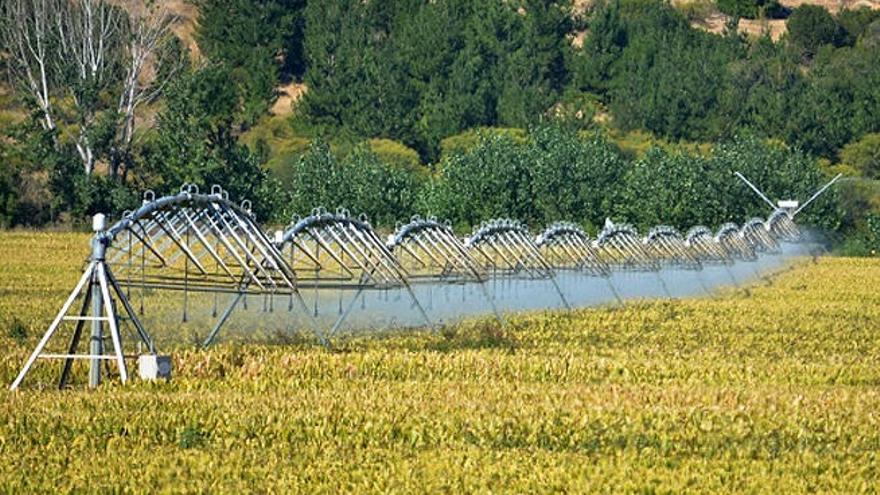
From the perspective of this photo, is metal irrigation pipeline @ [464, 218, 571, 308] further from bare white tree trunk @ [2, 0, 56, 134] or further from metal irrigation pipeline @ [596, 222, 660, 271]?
bare white tree trunk @ [2, 0, 56, 134]

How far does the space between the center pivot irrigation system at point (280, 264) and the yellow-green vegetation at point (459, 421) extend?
2.55 ft

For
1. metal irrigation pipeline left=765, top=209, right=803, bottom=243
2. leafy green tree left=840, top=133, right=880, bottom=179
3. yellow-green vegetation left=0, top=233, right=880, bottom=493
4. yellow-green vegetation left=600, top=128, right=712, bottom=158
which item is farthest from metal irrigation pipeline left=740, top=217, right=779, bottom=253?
yellow-green vegetation left=0, top=233, right=880, bottom=493

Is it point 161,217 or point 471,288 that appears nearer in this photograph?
point 161,217

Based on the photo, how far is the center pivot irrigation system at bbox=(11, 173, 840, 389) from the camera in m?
20.7

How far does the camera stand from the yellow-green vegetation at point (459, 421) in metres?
15.1

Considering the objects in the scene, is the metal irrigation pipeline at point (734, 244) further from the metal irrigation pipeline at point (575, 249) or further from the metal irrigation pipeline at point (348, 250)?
the metal irrigation pipeline at point (348, 250)

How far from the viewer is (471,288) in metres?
39.1


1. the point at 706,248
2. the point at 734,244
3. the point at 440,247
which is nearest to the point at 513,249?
the point at 440,247

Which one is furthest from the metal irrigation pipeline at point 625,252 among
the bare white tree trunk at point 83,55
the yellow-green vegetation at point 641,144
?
the yellow-green vegetation at point 641,144

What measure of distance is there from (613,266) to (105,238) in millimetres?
30145

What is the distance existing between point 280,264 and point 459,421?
7.27m

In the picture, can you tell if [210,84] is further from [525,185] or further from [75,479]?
[75,479]

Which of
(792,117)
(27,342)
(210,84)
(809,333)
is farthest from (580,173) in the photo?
(27,342)

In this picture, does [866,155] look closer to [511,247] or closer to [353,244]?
[511,247]
